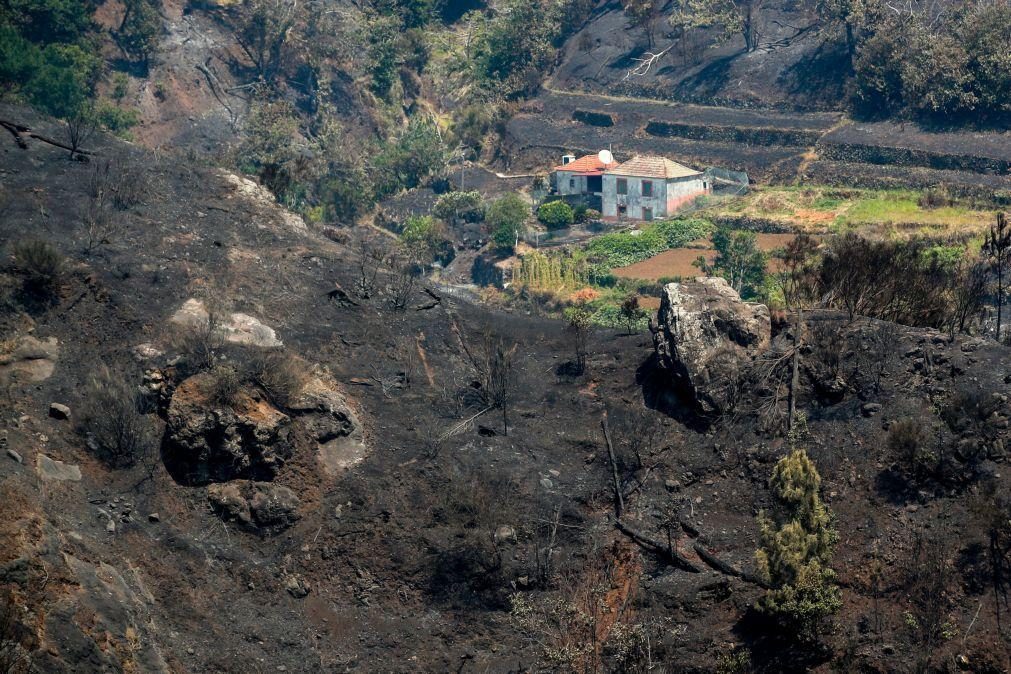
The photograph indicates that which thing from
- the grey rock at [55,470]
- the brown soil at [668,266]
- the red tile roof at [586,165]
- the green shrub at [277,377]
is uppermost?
the green shrub at [277,377]

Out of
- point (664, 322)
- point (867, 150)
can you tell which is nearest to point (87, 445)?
point (664, 322)

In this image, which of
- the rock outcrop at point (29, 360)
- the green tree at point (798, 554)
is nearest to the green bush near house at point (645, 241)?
the green tree at point (798, 554)

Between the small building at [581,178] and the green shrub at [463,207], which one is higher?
the small building at [581,178]

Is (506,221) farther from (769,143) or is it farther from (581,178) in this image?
(769,143)

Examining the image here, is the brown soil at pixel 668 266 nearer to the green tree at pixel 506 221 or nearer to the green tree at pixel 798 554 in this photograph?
the green tree at pixel 506 221

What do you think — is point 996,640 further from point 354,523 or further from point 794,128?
point 794,128

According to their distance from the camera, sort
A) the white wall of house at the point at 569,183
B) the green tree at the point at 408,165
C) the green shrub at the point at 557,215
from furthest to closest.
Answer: the green tree at the point at 408,165 → the white wall of house at the point at 569,183 → the green shrub at the point at 557,215
